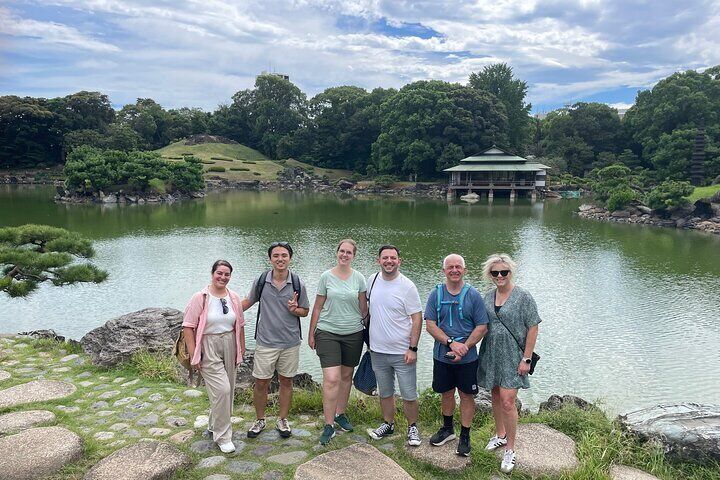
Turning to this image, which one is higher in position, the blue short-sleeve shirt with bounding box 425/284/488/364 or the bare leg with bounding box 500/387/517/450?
the blue short-sleeve shirt with bounding box 425/284/488/364

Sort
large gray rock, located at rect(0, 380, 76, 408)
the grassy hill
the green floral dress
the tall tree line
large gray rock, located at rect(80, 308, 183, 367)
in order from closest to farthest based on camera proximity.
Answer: the green floral dress < large gray rock, located at rect(0, 380, 76, 408) < large gray rock, located at rect(80, 308, 183, 367) < the tall tree line < the grassy hill

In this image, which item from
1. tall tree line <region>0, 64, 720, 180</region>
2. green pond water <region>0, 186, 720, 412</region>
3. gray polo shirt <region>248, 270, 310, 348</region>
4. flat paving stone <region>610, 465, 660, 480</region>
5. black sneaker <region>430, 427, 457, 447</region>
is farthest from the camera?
tall tree line <region>0, 64, 720, 180</region>

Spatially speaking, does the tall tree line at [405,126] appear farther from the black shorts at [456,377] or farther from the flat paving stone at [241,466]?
the flat paving stone at [241,466]

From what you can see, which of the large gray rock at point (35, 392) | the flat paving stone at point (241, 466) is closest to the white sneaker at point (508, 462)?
the flat paving stone at point (241, 466)

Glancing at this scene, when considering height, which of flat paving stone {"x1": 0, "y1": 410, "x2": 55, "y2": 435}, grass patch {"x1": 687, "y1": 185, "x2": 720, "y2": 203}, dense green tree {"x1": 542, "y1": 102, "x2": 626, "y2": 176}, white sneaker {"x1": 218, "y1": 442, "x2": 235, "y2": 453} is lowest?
flat paving stone {"x1": 0, "y1": 410, "x2": 55, "y2": 435}

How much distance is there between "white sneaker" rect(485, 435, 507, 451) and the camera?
364cm

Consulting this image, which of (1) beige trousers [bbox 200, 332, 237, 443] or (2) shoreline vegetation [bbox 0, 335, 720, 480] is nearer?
(2) shoreline vegetation [bbox 0, 335, 720, 480]

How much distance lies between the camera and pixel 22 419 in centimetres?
401

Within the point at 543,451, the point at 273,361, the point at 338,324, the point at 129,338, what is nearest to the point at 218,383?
the point at 273,361

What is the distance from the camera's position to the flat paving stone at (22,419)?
3.85 m

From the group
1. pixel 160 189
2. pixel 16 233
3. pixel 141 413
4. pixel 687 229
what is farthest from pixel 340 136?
pixel 141 413

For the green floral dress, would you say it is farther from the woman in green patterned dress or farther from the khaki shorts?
the khaki shorts

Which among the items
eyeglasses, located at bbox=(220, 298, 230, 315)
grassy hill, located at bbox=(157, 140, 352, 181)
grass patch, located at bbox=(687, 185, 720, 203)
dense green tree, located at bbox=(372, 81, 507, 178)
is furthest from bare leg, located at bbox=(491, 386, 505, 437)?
grassy hill, located at bbox=(157, 140, 352, 181)

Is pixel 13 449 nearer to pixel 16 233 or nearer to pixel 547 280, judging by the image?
pixel 16 233
